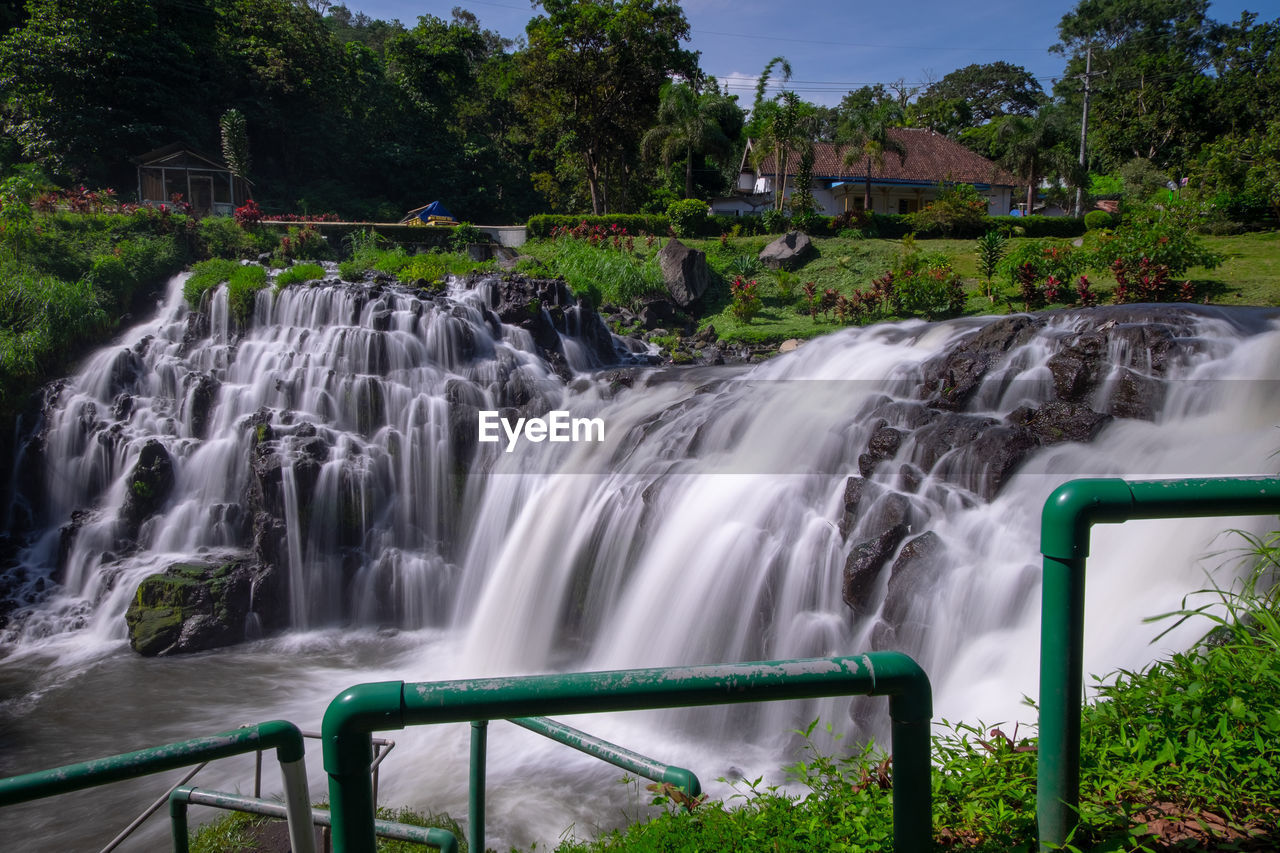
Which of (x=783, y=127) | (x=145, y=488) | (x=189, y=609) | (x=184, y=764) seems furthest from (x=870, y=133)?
(x=184, y=764)

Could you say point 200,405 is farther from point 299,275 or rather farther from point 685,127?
point 685,127

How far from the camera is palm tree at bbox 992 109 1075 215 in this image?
79.8 feet

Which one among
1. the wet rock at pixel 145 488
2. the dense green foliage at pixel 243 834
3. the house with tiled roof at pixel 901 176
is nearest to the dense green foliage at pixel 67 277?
the wet rock at pixel 145 488

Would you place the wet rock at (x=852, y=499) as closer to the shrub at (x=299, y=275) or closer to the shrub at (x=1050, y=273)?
the shrub at (x=1050, y=273)

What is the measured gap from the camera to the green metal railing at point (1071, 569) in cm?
160

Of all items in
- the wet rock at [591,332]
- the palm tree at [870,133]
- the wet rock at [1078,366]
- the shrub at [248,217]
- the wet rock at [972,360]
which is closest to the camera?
the wet rock at [1078,366]

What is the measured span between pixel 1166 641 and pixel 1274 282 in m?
12.9

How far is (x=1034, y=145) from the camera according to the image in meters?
24.2

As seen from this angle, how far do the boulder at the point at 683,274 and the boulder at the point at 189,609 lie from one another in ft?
38.8

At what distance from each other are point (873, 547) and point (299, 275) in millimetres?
12726

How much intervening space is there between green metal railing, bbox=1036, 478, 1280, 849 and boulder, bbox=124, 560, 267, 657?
31.7 feet

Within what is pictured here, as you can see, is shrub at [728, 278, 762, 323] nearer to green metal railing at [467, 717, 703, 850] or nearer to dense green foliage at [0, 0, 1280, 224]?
dense green foliage at [0, 0, 1280, 224]

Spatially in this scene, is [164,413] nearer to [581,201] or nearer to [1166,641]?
[1166,641]

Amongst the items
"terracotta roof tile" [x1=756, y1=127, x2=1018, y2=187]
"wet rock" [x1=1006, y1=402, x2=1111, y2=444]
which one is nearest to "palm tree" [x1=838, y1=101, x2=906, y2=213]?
"terracotta roof tile" [x1=756, y1=127, x2=1018, y2=187]
